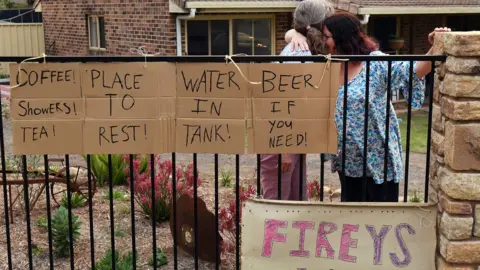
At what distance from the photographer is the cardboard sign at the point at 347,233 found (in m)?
3.21

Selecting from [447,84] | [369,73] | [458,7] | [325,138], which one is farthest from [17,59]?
[458,7]

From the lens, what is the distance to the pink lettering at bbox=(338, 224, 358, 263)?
10.5 ft

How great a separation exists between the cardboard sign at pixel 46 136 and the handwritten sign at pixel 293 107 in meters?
0.88

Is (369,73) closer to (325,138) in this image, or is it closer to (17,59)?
(325,138)

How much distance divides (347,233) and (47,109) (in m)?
1.59

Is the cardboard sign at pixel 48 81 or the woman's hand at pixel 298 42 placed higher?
the woman's hand at pixel 298 42

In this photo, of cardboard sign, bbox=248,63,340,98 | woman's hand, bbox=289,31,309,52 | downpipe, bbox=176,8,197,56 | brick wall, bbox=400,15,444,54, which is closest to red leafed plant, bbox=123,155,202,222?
woman's hand, bbox=289,31,309,52

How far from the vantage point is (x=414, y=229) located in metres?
3.22

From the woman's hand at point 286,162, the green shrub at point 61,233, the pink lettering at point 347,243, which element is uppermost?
the woman's hand at point 286,162

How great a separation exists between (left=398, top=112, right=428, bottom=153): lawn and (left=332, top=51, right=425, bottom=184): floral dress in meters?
4.90

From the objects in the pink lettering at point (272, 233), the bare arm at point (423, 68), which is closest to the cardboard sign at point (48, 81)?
the pink lettering at point (272, 233)

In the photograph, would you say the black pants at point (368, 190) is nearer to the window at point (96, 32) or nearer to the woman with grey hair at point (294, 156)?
the woman with grey hair at point (294, 156)

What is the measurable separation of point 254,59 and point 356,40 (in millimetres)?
720

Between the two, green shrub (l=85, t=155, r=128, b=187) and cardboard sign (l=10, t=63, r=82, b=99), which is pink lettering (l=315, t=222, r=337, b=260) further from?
green shrub (l=85, t=155, r=128, b=187)
